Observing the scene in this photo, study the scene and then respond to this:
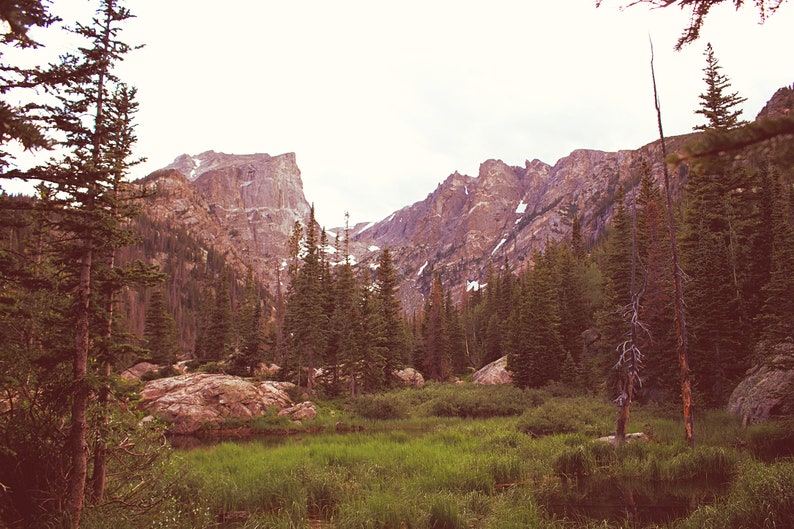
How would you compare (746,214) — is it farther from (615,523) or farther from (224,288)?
(224,288)

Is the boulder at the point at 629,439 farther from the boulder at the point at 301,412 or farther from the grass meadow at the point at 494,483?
the boulder at the point at 301,412

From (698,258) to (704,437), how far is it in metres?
12.2

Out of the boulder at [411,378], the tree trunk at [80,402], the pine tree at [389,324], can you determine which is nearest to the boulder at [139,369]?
the pine tree at [389,324]

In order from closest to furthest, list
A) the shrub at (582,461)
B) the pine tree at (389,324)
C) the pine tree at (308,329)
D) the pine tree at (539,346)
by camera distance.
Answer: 1. the shrub at (582,461)
2. the pine tree at (308,329)
3. the pine tree at (539,346)
4. the pine tree at (389,324)

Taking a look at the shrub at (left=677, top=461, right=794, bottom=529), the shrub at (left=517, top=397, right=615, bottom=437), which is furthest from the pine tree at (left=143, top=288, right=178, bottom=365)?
the shrub at (left=677, top=461, right=794, bottom=529)

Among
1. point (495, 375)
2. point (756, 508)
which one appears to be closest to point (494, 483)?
point (756, 508)

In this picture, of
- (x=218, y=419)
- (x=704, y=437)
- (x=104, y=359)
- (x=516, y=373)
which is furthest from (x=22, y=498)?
Result: (x=516, y=373)

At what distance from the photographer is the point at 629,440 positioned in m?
17.5

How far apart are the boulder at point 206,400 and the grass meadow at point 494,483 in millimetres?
11286

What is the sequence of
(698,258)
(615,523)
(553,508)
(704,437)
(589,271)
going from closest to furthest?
(615,523) < (553,508) < (704,437) < (698,258) < (589,271)

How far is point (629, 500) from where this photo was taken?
11734 millimetres

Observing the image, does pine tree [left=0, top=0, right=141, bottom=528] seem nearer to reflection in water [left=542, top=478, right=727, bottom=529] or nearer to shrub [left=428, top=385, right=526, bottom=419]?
reflection in water [left=542, top=478, right=727, bottom=529]

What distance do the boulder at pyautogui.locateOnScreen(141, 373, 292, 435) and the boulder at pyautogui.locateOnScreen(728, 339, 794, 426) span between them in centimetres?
2880

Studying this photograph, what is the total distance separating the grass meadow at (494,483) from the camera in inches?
374
